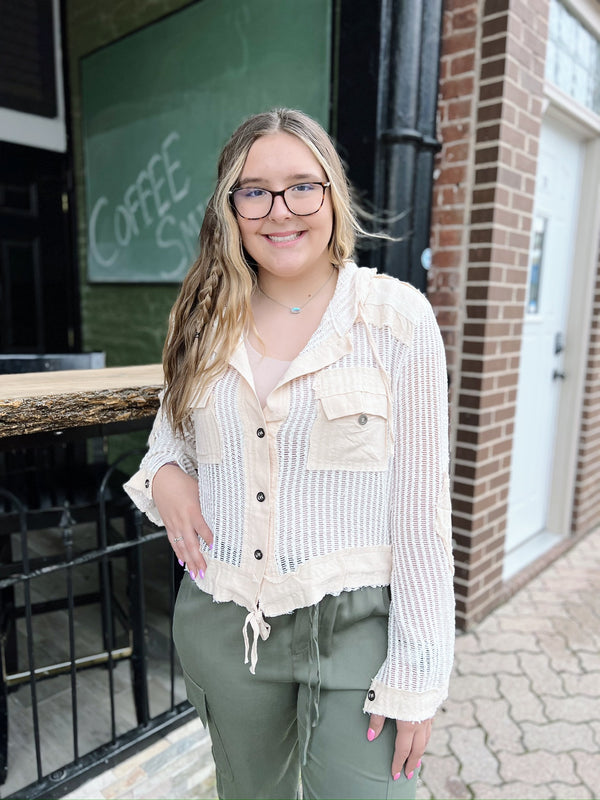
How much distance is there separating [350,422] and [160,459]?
49 centimetres

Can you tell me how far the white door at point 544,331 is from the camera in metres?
3.37

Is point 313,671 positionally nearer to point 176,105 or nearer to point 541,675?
point 541,675

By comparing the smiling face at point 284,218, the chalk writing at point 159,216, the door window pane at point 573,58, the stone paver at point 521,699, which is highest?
the door window pane at point 573,58

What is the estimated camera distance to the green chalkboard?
9.43 feet

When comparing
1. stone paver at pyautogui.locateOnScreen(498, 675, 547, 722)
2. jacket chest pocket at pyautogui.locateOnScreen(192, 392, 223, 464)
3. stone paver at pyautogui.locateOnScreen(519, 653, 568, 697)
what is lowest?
stone paver at pyautogui.locateOnScreen(498, 675, 547, 722)

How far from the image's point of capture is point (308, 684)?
3.56ft

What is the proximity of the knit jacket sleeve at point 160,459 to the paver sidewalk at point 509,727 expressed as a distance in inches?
45.7

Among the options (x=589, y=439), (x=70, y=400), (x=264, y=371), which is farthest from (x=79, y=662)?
(x=589, y=439)

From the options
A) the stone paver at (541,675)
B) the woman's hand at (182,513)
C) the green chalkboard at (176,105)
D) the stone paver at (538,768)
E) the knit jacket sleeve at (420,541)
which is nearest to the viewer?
the knit jacket sleeve at (420,541)

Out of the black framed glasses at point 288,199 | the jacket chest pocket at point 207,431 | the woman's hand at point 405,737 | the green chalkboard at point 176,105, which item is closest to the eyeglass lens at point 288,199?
the black framed glasses at point 288,199

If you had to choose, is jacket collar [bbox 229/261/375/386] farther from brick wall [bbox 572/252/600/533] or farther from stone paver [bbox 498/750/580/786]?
brick wall [bbox 572/252/600/533]

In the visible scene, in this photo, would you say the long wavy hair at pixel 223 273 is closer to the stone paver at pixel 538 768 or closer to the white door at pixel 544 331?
the stone paver at pixel 538 768

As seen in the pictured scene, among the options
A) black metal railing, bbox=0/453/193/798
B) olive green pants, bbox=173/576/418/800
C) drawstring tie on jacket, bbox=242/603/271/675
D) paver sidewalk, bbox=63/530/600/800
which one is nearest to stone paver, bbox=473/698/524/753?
paver sidewalk, bbox=63/530/600/800

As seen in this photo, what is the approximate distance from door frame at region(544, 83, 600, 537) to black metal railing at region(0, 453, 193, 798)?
282 centimetres
